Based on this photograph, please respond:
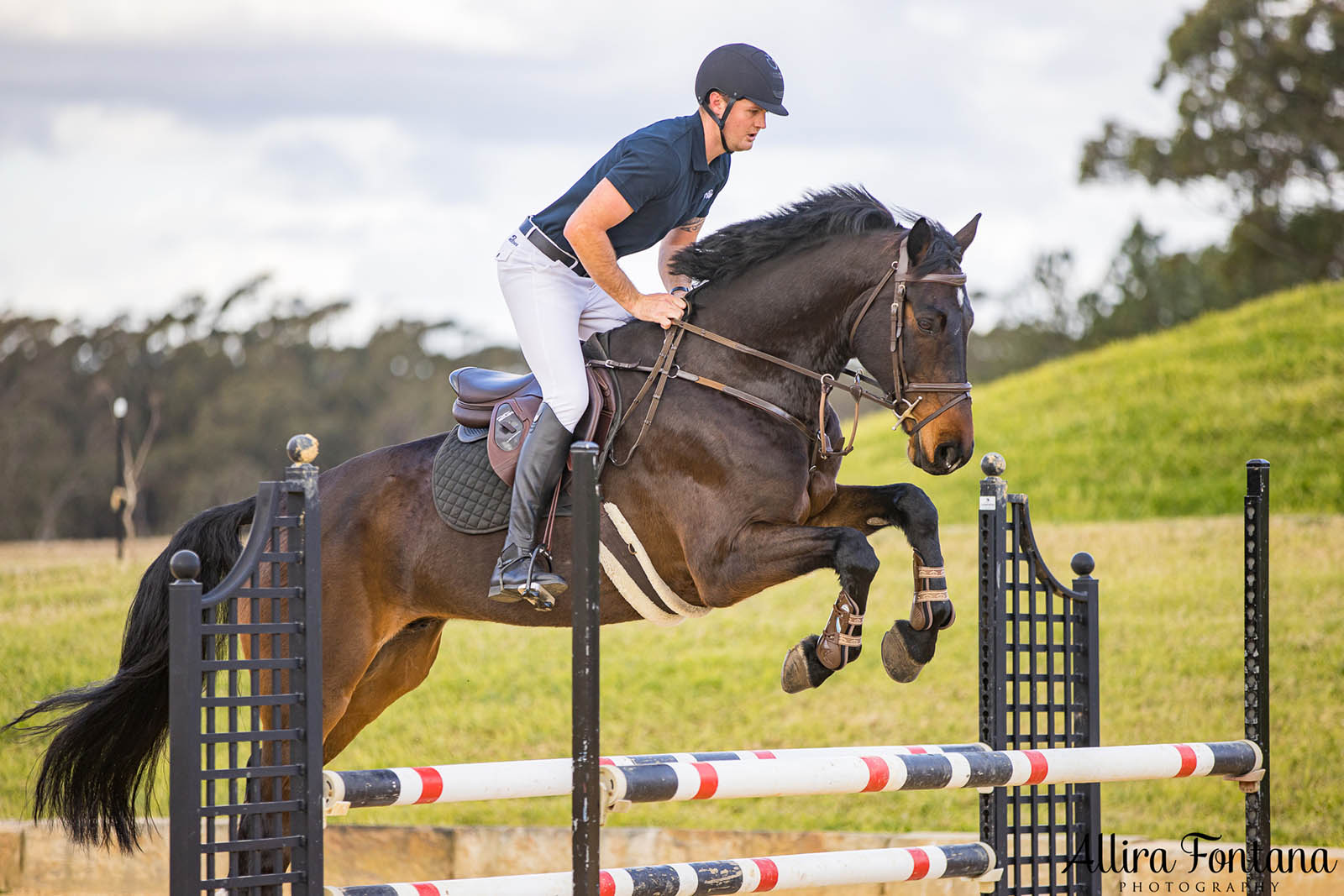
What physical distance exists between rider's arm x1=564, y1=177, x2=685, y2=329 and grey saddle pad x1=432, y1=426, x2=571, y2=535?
0.64 m

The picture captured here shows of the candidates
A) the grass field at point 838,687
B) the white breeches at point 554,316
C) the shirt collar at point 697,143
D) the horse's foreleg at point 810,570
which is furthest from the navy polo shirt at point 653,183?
the grass field at point 838,687

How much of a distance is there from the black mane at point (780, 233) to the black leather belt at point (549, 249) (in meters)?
0.33

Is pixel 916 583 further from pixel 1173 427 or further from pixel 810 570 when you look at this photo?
pixel 1173 427

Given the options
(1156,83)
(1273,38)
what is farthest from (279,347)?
(1273,38)

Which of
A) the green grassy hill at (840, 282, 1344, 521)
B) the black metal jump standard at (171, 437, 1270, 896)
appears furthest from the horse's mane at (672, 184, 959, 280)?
the green grassy hill at (840, 282, 1344, 521)

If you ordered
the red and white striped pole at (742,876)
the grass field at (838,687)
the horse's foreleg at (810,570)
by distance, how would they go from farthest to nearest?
the grass field at (838,687) < the horse's foreleg at (810,570) < the red and white striped pole at (742,876)

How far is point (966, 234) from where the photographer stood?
3771mm

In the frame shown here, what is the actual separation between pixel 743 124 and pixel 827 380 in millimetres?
800

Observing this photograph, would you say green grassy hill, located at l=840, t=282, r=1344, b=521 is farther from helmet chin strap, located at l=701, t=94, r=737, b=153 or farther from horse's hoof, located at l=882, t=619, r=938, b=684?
helmet chin strap, located at l=701, t=94, r=737, b=153

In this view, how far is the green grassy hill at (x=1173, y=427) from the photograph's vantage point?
45.6ft

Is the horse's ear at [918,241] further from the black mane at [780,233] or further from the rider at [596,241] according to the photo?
the rider at [596,241]

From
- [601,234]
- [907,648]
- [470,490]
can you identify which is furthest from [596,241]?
[907,648]

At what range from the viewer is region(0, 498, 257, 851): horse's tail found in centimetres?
391

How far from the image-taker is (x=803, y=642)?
11.9 feet
